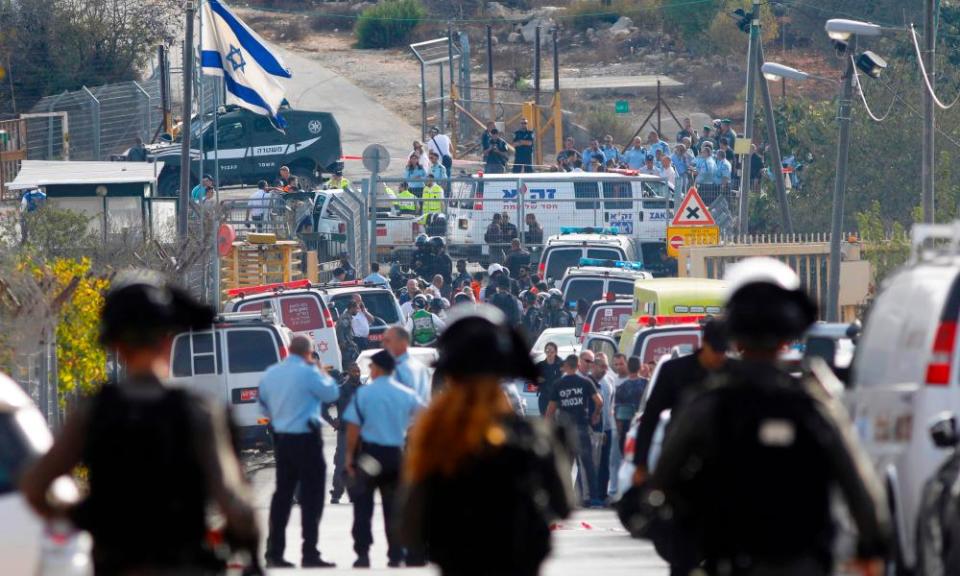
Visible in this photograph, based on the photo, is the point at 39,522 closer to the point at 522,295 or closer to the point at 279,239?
the point at 522,295

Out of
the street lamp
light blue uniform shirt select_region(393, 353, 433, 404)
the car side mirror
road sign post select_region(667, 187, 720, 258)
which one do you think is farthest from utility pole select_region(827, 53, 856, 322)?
the car side mirror

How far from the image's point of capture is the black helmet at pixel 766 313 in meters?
5.47

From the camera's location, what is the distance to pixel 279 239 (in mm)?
33750

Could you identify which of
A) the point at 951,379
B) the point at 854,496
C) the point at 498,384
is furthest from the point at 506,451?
the point at 951,379

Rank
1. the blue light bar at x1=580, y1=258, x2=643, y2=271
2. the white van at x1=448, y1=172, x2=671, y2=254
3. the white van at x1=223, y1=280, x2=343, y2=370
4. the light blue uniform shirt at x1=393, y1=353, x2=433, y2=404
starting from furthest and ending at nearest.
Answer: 1. the white van at x1=448, y1=172, x2=671, y2=254
2. the blue light bar at x1=580, y1=258, x2=643, y2=271
3. the white van at x1=223, y1=280, x2=343, y2=370
4. the light blue uniform shirt at x1=393, y1=353, x2=433, y2=404

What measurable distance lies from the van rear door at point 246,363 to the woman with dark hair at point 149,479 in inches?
678

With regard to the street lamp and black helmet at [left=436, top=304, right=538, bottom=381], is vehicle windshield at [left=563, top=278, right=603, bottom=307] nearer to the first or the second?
the street lamp

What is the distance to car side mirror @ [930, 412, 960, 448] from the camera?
7.72 m

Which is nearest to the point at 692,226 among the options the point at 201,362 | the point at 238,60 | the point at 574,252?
the point at 574,252

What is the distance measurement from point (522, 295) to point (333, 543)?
Answer: 48.9ft

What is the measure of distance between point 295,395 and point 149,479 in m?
7.13

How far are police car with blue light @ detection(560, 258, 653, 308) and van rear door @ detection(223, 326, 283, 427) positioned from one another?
6505 mm

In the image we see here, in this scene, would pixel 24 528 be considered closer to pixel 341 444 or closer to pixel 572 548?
pixel 572 548

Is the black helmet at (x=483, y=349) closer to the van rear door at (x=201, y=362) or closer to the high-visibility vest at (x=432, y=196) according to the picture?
the van rear door at (x=201, y=362)
